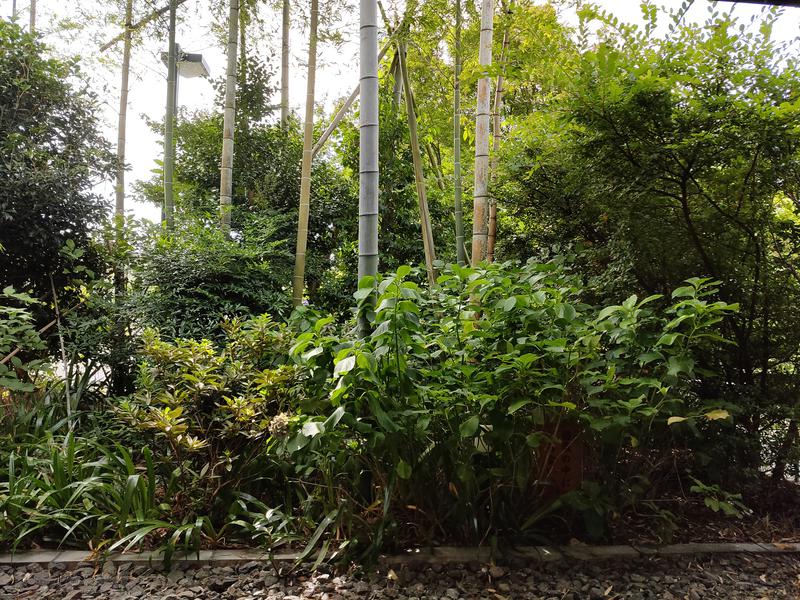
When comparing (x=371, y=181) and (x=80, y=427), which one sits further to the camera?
(x=80, y=427)

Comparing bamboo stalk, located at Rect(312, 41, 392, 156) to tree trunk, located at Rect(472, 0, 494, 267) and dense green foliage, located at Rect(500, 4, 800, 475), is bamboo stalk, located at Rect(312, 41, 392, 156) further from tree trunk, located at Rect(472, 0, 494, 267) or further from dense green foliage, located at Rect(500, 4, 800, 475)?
dense green foliage, located at Rect(500, 4, 800, 475)

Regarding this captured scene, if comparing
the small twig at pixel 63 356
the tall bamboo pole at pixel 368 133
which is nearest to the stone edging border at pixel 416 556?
the small twig at pixel 63 356

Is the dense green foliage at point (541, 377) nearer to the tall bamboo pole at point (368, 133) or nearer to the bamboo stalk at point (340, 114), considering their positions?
the tall bamboo pole at point (368, 133)

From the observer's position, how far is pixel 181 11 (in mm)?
4492

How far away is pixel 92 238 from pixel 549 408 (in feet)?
10.0

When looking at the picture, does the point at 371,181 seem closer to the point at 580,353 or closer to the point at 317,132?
the point at 580,353

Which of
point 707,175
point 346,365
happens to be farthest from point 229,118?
point 707,175

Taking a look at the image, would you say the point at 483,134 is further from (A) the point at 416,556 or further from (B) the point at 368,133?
(A) the point at 416,556

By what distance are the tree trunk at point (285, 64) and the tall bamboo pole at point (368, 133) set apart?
10.00ft

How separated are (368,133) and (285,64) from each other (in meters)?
3.91

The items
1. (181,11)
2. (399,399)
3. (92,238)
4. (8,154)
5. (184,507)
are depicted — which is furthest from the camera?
(181,11)

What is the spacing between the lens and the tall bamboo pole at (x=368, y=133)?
1.96 m

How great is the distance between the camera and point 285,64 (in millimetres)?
5293

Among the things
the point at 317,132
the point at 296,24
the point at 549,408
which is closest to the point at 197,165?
the point at 317,132
